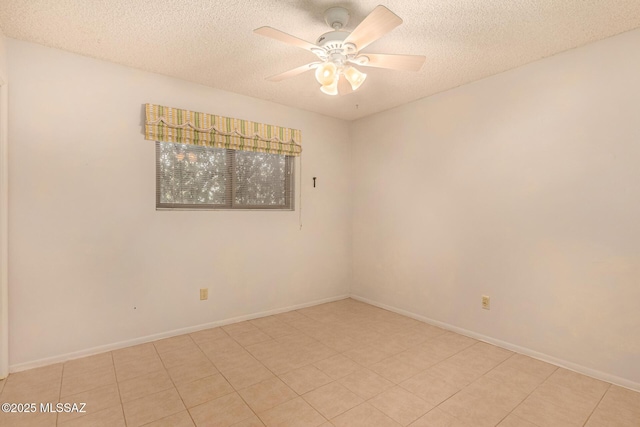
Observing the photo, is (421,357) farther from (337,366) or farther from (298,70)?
(298,70)

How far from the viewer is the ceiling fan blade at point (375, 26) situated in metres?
1.51

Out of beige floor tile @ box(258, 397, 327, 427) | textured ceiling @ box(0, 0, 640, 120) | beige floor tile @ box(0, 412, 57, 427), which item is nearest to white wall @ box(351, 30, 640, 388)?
textured ceiling @ box(0, 0, 640, 120)

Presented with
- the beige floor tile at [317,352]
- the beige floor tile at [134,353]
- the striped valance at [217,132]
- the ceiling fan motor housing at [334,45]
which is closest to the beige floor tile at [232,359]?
the beige floor tile at [317,352]

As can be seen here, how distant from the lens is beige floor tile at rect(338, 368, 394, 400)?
205 centimetres

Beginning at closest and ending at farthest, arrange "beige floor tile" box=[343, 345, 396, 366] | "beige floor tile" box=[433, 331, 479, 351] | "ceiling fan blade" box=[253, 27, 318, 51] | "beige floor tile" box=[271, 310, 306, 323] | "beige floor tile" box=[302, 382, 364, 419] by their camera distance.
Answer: "ceiling fan blade" box=[253, 27, 318, 51], "beige floor tile" box=[302, 382, 364, 419], "beige floor tile" box=[343, 345, 396, 366], "beige floor tile" box=[433, 331, 479, 351], "beige floor tile" box=[271, 310, 306, 323]

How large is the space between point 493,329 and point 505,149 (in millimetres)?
1605

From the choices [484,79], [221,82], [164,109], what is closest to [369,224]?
[484,79]

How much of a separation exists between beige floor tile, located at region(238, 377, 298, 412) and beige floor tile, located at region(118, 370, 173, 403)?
554 mm

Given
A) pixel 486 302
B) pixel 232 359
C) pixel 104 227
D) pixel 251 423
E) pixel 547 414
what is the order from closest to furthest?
pixel 251 423
pixel 547 414
pixel 232 359
pixel 104 227
pixel 486 302

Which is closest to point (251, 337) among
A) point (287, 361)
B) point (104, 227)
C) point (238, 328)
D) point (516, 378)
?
point (238, 328)

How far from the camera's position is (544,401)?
1974 millimetres

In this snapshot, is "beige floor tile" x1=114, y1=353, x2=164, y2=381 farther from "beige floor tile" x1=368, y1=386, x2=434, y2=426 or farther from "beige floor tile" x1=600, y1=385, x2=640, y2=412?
"beige floor tile" x1=600, y1=385, x2=640, y2=412

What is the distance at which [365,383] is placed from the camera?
2.16 m

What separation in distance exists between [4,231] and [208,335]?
1724 mm
